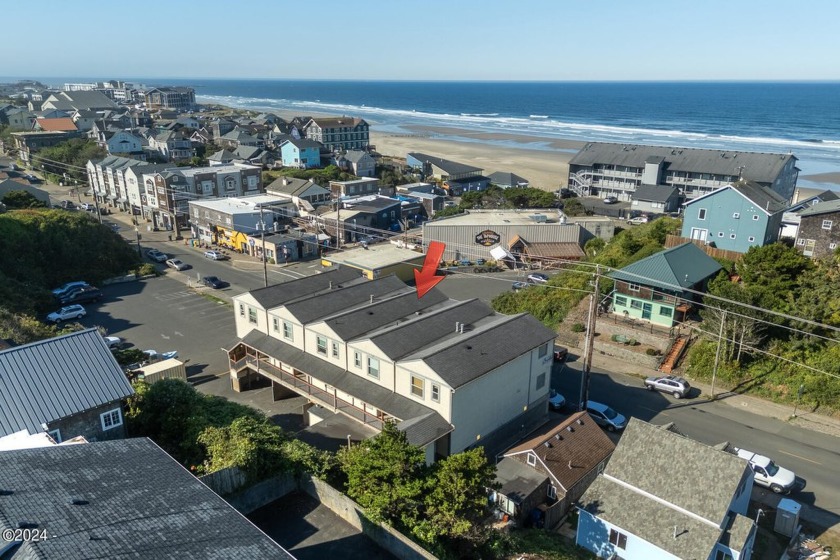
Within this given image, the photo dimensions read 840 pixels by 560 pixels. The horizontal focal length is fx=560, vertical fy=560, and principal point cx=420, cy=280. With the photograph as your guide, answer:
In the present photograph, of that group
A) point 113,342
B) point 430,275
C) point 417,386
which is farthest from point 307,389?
point 113,342

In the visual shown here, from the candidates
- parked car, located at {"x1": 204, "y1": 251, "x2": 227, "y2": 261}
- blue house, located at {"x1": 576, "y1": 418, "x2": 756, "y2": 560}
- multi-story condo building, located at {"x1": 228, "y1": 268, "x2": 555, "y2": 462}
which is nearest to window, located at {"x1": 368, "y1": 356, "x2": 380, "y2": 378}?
multi-story condo building, located at {"x1": 228, "y1": 268, "x2": 555, "y2": 462}

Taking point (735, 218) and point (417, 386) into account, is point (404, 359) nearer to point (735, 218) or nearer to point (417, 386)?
point (417, 386)

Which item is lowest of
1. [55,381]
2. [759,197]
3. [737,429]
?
[737,429]

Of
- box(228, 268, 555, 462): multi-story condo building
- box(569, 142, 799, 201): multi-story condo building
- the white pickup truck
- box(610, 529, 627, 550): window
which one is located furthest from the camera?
box(569, 142, 799, 201): multi-story condo building

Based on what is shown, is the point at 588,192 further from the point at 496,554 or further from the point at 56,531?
the point at 56,531

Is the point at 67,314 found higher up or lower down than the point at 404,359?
lower down

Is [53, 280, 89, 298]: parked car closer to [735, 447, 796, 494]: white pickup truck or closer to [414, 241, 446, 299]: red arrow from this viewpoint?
[414, 241, 446, 299]: red arrow
